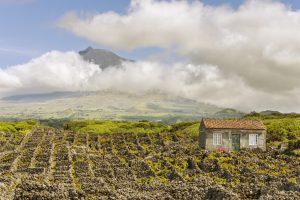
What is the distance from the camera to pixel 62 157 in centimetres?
6912

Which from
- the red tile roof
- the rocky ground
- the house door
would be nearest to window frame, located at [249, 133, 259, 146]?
the red tile roof

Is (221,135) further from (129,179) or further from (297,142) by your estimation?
(129,179)

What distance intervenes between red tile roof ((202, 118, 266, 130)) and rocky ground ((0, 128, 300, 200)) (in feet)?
25.0

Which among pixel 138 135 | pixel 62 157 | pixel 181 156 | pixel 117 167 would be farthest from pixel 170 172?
pixel 138 135

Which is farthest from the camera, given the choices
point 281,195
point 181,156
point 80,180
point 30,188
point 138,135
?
point 138,135

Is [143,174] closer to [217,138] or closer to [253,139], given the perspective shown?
[217,138]

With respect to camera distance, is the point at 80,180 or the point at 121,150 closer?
the point at 80,180

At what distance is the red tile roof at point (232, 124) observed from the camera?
80312mm

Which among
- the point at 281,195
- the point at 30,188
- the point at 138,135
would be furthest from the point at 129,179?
the point at 138,135

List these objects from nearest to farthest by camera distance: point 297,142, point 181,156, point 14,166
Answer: point 14,166, point 181,156, point 297,142

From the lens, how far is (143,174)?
185 feet

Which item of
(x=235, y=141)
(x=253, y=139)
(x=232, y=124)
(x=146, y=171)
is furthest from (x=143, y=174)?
(x=253, y=139)

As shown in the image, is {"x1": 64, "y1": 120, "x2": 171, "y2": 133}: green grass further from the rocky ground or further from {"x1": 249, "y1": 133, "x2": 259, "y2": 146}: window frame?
{"x1": 249, "y1": 133, "x2": 259, "y2": 146}: window frame

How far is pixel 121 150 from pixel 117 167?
2365cm
